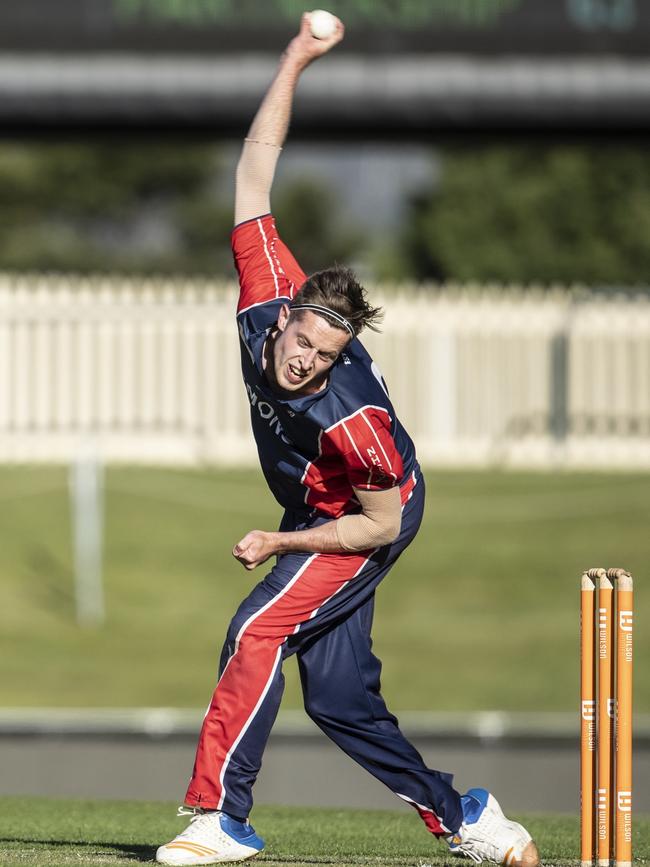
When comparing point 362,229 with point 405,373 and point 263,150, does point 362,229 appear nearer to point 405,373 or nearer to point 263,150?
point 405,373

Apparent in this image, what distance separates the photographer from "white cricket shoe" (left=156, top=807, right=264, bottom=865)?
514 centimetres

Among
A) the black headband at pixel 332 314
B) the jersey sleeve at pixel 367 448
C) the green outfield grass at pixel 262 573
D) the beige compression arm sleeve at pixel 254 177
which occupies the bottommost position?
the green outfield grass at pixel 262 573

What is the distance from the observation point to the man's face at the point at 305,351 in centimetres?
502

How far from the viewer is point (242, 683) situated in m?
5.21

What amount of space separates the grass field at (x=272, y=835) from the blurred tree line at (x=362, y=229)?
23116mm

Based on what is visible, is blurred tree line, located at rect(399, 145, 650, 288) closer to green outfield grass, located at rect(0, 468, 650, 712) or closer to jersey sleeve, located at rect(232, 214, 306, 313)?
green outfield grass, located at rect(0, 468, 650, 712)

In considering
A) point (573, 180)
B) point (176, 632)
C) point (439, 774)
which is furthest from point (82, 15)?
point (573, 180)

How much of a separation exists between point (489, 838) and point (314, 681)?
733 millimetres

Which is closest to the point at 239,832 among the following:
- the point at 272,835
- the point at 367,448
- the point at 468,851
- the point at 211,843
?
the point at 211,843

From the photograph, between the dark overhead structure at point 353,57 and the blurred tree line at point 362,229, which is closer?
the dark overhead structure at point 353,57

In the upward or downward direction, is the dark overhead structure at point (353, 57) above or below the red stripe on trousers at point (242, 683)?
above

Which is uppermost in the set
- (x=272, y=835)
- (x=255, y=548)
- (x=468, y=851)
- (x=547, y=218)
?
(x=547, y=218)

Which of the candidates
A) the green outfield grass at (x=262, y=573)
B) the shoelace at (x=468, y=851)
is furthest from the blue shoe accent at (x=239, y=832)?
the green outfield grass at (x=262, y=573)

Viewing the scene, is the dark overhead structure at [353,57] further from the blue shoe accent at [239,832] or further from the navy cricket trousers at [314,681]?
the blue shoe accent at [239,832]
